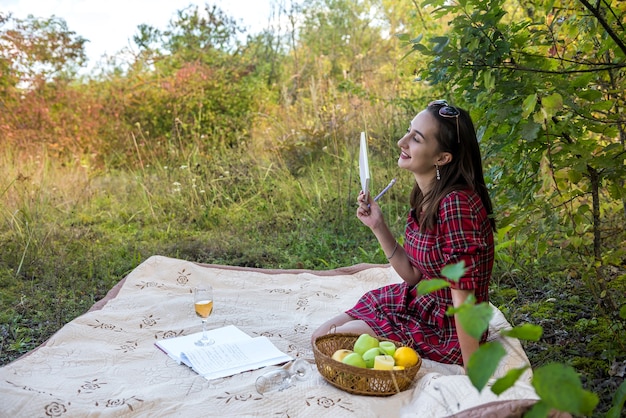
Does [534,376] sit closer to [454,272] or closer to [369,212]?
[454,272]

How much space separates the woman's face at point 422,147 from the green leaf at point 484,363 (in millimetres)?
1866

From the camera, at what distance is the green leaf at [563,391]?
28.2 inches

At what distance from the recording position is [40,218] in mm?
5016

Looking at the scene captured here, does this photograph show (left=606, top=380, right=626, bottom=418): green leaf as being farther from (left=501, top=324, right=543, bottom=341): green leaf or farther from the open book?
the open book

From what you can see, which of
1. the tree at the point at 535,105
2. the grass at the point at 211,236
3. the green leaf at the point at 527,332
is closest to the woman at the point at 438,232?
the tree at the point at 535,105

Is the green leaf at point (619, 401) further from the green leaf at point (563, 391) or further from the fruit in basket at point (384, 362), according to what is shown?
the fruit in basket at point (384, 362)

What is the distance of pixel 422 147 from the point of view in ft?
8.47

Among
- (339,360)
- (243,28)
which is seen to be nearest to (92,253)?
(339,360)

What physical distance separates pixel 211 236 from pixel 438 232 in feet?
10.0

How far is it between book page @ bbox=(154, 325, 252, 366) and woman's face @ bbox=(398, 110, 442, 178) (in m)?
1.10

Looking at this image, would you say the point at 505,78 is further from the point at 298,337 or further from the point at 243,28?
the point at 243,28

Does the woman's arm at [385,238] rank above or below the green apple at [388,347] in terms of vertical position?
above

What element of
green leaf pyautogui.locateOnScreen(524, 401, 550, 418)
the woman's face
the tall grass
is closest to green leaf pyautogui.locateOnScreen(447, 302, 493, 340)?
green leaf pyautogui.locateOnScreen(524, 401, 550, 418)

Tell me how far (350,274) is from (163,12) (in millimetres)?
7437
